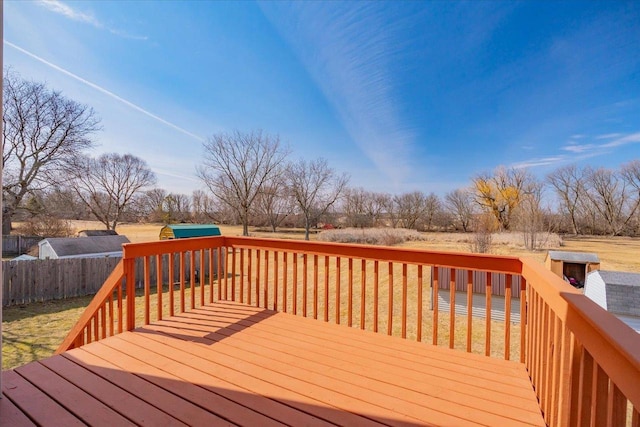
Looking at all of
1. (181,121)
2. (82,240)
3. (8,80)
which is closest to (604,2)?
(181,121)

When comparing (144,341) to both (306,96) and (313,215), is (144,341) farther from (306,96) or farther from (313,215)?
(313,215)

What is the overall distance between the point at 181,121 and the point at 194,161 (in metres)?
6.71

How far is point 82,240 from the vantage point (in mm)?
10227

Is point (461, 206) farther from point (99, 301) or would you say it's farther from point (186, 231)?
point (99, 301)

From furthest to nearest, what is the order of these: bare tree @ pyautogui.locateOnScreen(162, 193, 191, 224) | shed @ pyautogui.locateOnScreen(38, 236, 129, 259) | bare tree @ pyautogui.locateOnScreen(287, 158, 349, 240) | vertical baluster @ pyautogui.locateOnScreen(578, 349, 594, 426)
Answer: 1. bare tree @ pyautogui.locateOnScreen(162, 193, 191, 224)
2. bare tree @ pyautogui.locateOnScreen(287, 158, 349, 240)
3. shed @ pyautogui.locateOnScreen(38, 236, 129, 259)
4. vertical baluster @ pyautogui.locateOnScreen(578, 349, 594, 426)

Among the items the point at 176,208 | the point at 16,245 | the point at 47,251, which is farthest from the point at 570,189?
the point at 16,245

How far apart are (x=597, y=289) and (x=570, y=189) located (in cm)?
1810


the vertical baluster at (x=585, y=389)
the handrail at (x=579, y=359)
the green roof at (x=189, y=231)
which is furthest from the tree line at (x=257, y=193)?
the vertical baluster at (x=585, y=389)

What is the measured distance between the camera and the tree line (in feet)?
42.8

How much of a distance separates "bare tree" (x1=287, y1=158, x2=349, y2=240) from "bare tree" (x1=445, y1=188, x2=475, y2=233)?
9635 mm

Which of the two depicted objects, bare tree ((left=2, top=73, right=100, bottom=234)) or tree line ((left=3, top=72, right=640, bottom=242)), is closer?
bare tree ((left=2, top=73, right=100, bottom=234))

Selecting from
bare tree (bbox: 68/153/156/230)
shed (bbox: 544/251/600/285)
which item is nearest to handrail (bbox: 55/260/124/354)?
shed (bbox: 544/251/600/285)

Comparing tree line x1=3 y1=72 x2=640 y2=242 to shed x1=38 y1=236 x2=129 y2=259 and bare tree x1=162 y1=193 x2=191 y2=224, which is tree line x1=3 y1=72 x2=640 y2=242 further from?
shed x1=38 y1=236 x2=129 y2=259

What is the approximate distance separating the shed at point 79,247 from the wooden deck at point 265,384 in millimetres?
9434
